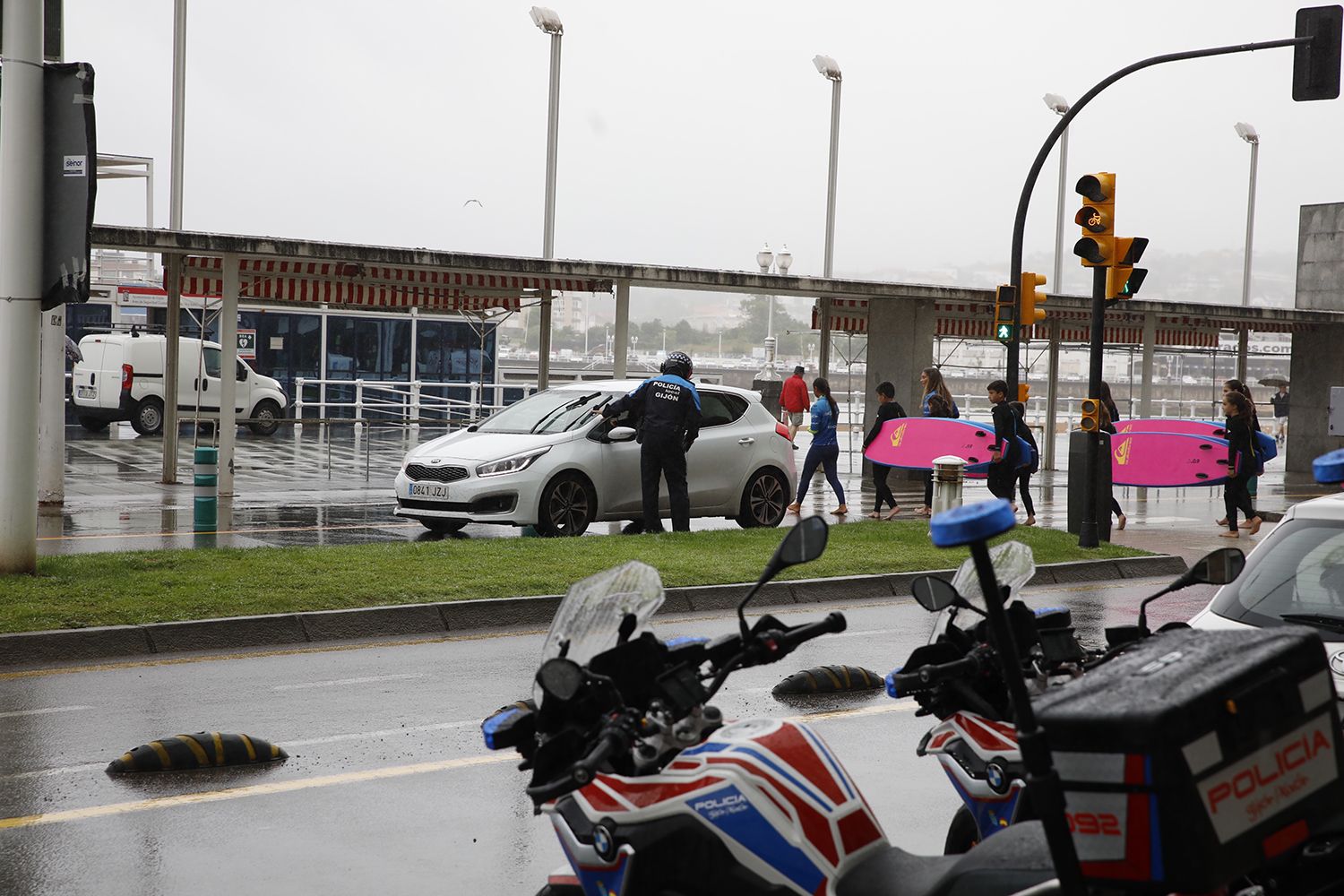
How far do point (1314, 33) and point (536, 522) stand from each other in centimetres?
1076

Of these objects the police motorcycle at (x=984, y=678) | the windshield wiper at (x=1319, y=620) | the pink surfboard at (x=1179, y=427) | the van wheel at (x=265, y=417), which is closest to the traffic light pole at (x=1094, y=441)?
the pink surfboard at (x=1179, y=427)

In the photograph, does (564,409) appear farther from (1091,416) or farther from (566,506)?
(1091,416)

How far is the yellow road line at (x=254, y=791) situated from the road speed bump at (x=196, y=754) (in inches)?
14.9

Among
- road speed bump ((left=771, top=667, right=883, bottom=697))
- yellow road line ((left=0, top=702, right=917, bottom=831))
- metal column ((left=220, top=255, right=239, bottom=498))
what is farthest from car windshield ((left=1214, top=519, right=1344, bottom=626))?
metal column ((left=220, top=255, right=239, bottom=498))

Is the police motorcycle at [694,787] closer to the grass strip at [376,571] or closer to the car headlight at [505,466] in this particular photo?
the grass strip at [376,571]

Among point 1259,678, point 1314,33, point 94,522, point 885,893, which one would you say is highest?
point 1314,33

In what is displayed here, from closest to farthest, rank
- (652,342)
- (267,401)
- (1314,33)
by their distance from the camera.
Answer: (1314,33), (267,401), (652,342)

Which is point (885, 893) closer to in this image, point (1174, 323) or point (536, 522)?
point (536, 522)

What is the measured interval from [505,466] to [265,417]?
745 inches

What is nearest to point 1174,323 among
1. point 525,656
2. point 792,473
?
point 792,473

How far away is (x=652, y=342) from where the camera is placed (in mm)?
162125

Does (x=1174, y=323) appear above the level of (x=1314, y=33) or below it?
below

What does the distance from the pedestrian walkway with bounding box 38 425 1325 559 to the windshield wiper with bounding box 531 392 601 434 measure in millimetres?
1287

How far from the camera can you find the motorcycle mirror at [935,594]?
3.92m
